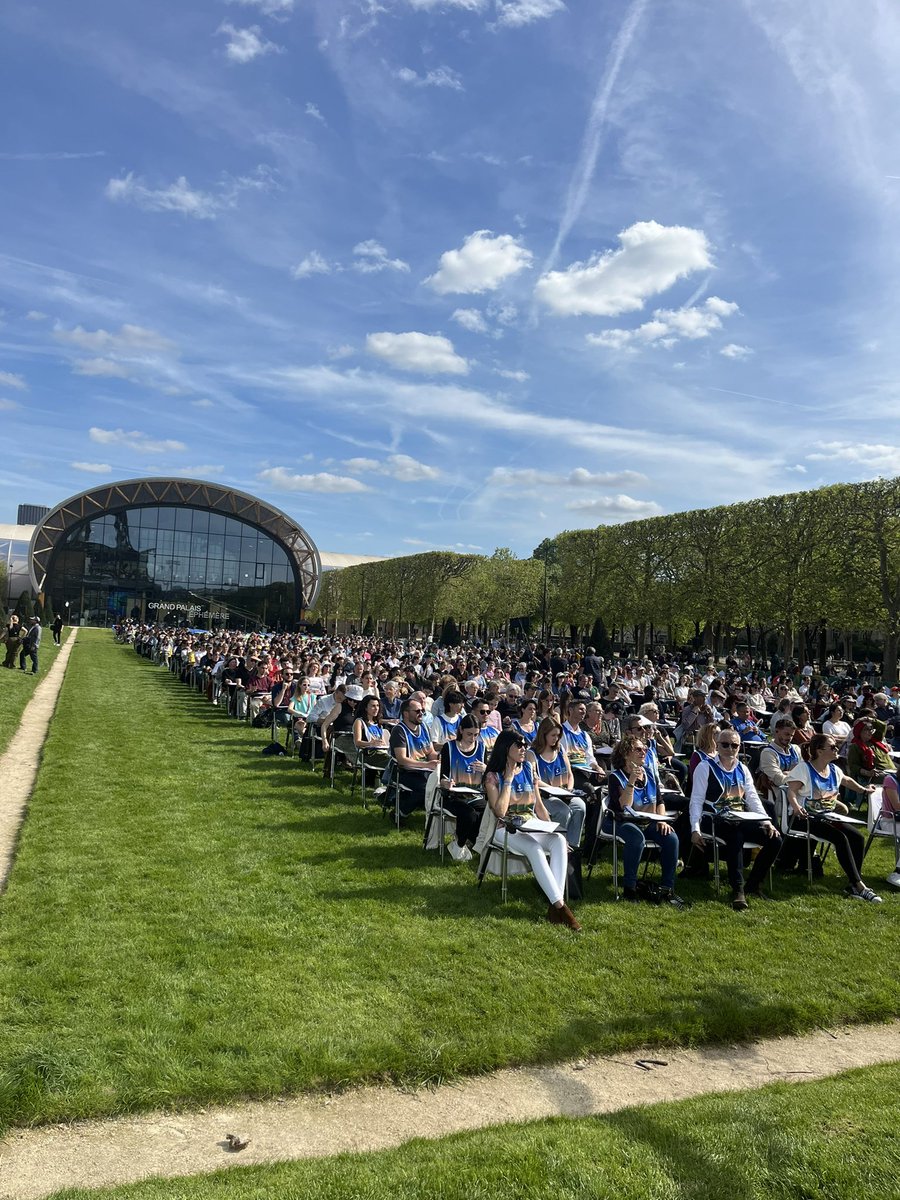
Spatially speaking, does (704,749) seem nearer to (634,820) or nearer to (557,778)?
(634,820)

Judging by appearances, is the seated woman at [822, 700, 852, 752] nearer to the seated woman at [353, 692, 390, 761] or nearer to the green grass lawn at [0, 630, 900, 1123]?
the green grass lawn at [0, 630, 900, 1123]

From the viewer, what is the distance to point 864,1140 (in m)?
3.54

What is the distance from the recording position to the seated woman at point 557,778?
7750mm

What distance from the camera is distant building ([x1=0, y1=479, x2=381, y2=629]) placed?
77312 mm

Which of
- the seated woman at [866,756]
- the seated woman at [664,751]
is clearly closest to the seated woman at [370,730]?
the seated woman at [664,751]

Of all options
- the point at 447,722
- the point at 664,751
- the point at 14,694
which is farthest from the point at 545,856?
the point at 14,694

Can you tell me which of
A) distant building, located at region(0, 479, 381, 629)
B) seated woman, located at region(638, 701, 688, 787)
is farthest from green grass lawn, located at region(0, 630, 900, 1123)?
distant building, located at region(0, 479, 381, 629)

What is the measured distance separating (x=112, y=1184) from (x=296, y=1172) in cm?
70

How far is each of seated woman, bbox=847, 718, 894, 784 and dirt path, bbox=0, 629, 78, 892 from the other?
9.51 meters

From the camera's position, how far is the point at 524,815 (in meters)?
6.93

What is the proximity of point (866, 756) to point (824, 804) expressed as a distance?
3.00 metres

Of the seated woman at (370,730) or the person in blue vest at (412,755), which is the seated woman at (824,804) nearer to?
the person in blue vest at (412,755)

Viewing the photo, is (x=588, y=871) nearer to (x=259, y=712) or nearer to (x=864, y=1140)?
(x=864, y=1140)

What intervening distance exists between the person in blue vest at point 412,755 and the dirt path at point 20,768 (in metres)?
3.83
